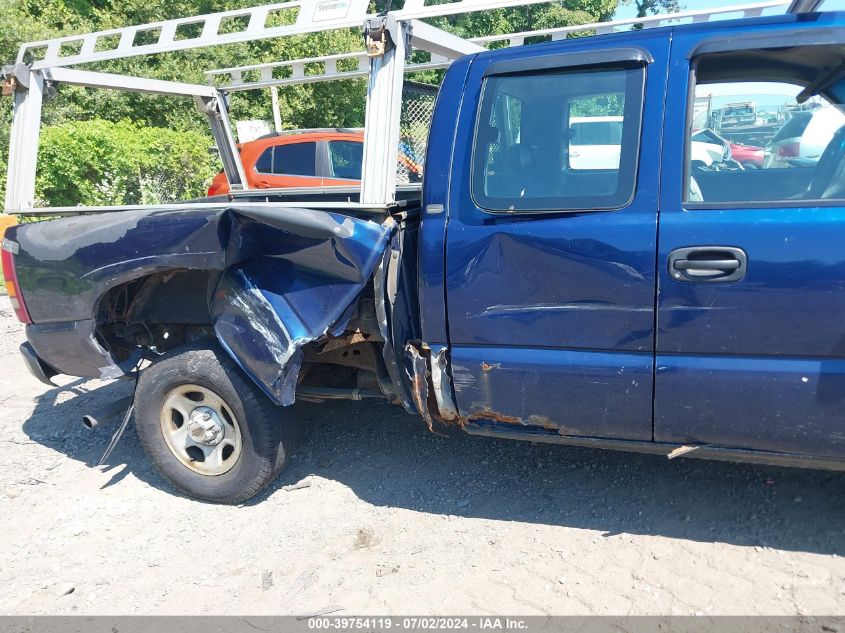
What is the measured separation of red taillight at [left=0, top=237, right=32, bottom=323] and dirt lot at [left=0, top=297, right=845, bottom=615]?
3.33 feet

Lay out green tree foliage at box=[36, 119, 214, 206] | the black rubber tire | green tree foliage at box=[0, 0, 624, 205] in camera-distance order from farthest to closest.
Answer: green tree foliage at box=[0, 0, 624, 205], green tree foliage at box=[36, 119, 214, 206], the black rubber tire

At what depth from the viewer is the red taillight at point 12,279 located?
355 cm

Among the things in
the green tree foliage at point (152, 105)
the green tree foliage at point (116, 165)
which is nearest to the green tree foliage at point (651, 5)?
the green tree foliage at point (152, 105)

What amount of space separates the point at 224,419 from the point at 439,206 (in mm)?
1601

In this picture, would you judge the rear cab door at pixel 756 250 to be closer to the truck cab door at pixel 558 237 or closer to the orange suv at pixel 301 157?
the truck cab door at pixel 558 237

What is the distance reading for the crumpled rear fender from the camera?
9.45 ft

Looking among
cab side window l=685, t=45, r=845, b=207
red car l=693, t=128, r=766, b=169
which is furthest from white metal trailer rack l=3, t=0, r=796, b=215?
red car l=693, t=128, r=766, b=169

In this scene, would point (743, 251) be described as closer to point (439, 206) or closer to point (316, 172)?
point (439, 206)

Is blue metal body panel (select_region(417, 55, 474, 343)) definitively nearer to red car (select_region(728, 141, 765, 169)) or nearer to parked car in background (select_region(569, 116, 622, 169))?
parked car in background (select_region(569, 116, 622, 169))

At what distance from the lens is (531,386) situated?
282 cm

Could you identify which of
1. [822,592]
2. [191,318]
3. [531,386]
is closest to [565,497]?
[531,386]

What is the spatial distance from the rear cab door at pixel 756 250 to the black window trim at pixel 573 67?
106mm

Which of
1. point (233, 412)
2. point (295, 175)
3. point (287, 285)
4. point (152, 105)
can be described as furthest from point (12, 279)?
point (152, 105)

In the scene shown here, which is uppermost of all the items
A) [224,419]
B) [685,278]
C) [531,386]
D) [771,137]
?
[771,137]
